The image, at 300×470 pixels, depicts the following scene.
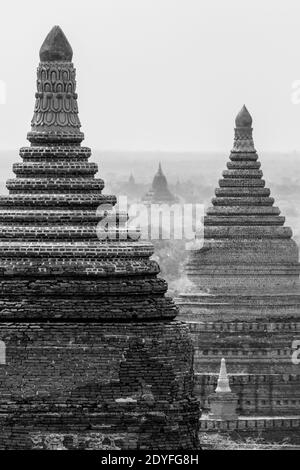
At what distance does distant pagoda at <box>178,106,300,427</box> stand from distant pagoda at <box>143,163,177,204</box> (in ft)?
109

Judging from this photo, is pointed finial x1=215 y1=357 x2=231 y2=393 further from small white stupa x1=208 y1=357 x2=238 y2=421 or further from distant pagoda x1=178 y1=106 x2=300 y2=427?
distant pagoda x1=178 y1=106 x2=300 y2=427

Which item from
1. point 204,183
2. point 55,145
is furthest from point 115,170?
point 55,145

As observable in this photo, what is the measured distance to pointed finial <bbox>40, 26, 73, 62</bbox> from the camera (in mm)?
65125

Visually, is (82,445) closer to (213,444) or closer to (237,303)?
(213,444)

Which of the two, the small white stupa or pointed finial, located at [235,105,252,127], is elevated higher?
pointed finial, located at [235,105,252,127]

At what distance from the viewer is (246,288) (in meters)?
94.2

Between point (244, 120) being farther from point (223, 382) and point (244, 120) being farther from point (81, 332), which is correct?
point (81, 332)

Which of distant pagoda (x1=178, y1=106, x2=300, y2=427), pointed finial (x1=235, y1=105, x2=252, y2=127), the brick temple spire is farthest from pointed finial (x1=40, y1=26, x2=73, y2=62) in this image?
pointed finial (x1=235, y1=105, x2=252, y2=127)

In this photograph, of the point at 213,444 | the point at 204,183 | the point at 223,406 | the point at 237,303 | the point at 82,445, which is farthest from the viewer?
the point at 204,183

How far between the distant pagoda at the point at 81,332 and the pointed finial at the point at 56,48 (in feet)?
4.85

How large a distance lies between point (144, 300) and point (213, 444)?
16.9 m

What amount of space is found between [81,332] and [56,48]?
4248 mm

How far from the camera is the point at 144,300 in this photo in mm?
64000

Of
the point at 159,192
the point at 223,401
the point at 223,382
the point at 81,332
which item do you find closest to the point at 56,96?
the point at 81,332
